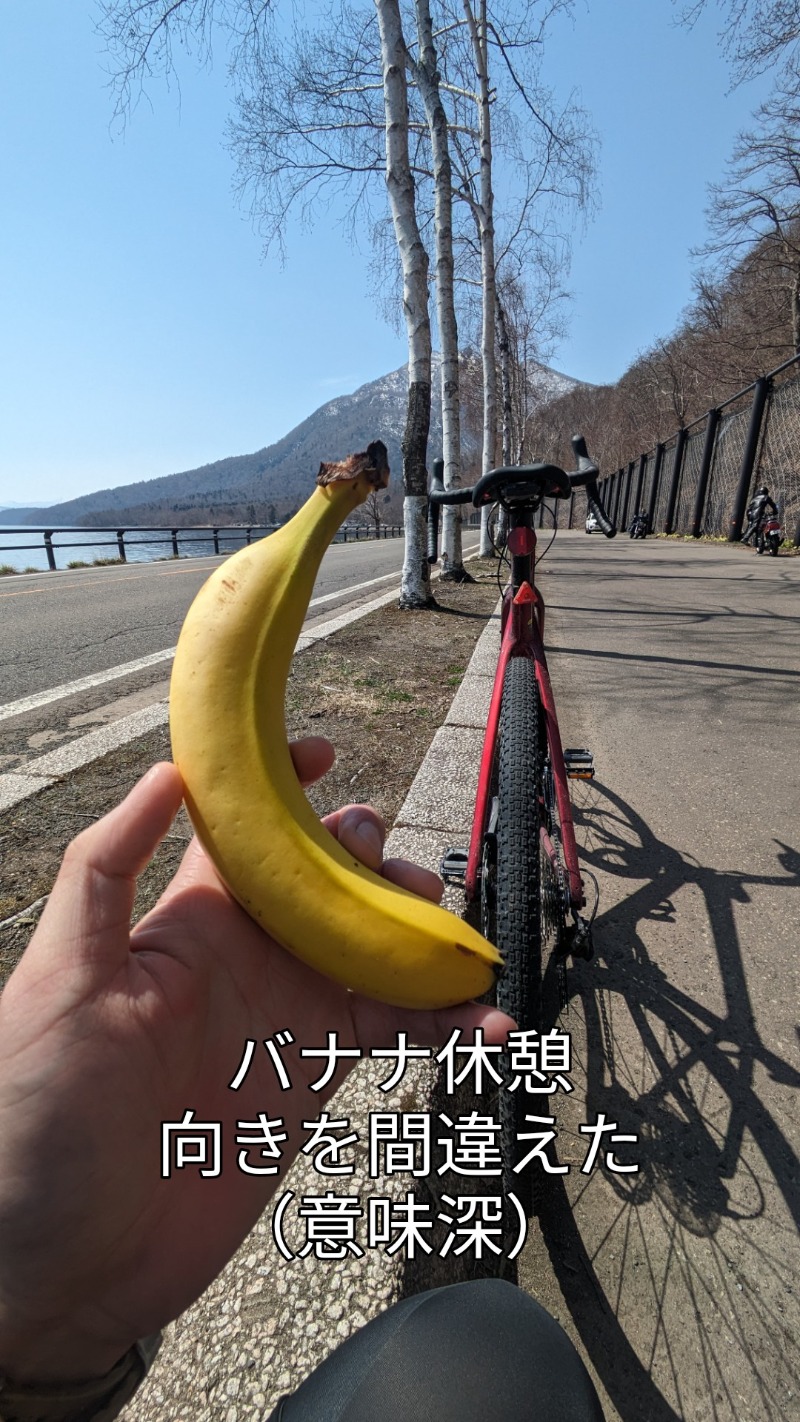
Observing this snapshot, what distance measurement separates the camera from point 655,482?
21797 millimetres

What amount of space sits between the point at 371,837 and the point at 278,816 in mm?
270

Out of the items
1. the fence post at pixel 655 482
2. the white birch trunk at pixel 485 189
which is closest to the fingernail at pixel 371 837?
the white birch trunk at pixel 485 189

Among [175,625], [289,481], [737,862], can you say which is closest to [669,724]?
[737,862]

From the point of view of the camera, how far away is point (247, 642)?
1075 mm

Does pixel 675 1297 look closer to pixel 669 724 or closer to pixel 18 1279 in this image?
pixel 18 1279

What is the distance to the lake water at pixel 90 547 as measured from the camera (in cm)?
1630

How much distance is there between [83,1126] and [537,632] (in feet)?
6.75

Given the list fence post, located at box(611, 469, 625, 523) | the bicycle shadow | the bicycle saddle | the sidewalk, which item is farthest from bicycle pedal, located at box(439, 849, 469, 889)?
fence post, located at box(611, 469, 625, 523)

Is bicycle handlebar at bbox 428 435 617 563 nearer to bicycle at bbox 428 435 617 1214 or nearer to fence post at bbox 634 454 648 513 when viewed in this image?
bicycle at bbox 428 435 617 1214

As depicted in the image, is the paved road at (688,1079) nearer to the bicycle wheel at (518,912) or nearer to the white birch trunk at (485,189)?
the bicycle wheel at (518,912)

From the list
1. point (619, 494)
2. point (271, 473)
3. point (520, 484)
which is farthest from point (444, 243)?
point (271, 473)

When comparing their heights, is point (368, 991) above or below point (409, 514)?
below

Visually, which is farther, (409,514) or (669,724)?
(409,514)

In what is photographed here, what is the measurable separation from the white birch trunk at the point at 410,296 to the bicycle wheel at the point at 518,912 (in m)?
4.93
